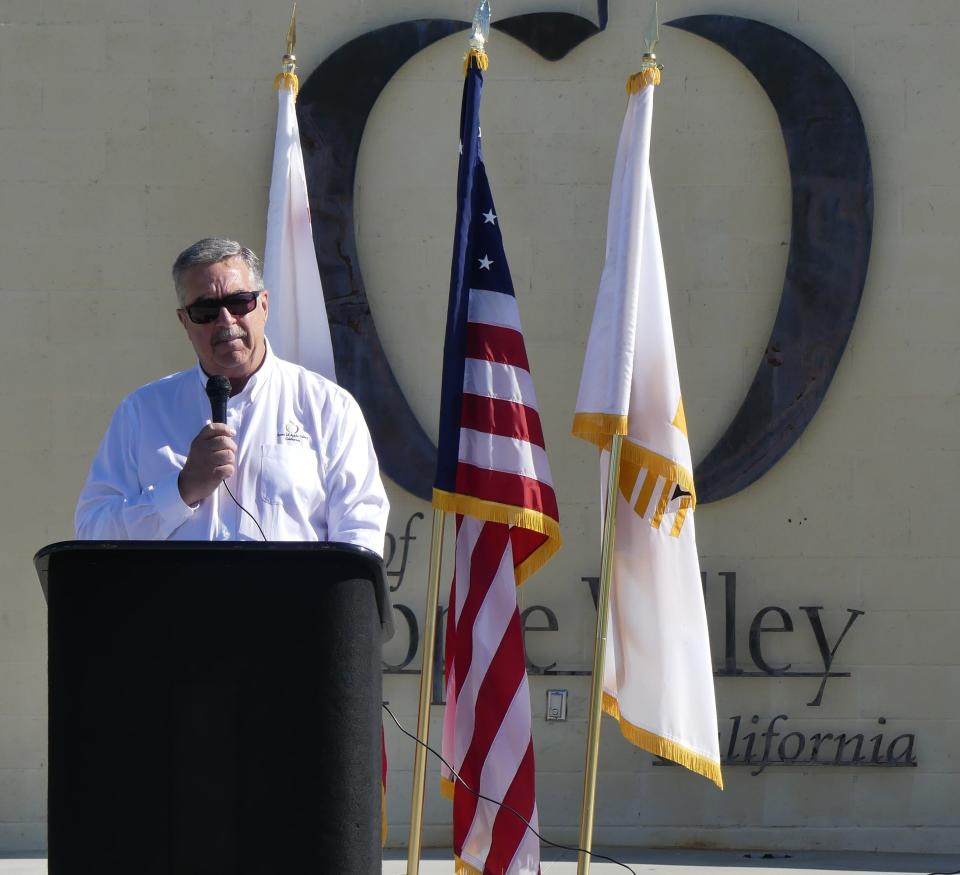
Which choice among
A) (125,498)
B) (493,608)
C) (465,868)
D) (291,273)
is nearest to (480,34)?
(291,273)

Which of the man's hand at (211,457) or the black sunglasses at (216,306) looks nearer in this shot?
the man's hand at (211,457)

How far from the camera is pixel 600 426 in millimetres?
3836

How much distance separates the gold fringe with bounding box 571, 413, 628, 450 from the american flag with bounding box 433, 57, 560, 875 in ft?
0.44

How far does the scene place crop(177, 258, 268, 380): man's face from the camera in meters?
2.73

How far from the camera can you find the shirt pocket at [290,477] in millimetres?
2756

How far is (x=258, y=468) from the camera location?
9.14 feet

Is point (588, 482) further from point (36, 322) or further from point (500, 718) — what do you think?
point (36, 322)

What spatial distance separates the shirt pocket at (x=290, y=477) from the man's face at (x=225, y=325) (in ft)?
0.62

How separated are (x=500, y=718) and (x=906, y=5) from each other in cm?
311

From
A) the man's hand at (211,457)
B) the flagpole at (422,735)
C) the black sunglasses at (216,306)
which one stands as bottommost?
the flagpole at (422,735)

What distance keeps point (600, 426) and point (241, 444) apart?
51.7 inches

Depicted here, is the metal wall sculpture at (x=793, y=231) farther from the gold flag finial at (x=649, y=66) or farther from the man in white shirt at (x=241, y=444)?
the man in white shirt at (x=241, y=444)

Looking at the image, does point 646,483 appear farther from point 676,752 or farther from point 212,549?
point 212,549

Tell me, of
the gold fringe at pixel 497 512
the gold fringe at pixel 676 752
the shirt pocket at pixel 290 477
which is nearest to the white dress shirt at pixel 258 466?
the shirt pocket at pixel 290 477
